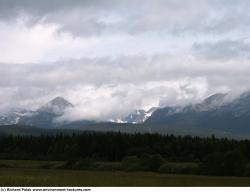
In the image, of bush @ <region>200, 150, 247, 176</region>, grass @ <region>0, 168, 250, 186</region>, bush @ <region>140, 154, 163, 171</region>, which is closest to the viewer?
grass @ <region>0, 168, 250, 186</region>

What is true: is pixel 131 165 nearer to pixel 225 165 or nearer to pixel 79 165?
pixel 79 165

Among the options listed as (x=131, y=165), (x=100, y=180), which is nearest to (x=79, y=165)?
(x=131, y=165)

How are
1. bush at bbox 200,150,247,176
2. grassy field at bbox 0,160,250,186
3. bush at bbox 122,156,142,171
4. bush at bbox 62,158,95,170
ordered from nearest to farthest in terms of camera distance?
grassy field at bbox 0,160,250,186, bush at bbox 200,150,247,176, bush at bbox 122,156,142,171, bush at bbox 62,158,95,170

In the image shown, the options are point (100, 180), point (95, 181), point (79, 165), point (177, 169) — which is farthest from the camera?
point (79, 165)

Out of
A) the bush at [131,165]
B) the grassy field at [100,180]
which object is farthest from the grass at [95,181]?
the bush at [131,165]

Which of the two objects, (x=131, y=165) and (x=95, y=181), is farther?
(x=131, y=165)

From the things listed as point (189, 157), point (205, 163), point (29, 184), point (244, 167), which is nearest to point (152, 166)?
point (205, 163)

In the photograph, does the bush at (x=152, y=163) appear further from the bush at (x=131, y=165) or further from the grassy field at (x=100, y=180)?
the grassy field at (x=100, y=180)

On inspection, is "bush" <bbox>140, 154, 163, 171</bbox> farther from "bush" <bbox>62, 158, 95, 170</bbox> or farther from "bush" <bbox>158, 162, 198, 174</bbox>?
"bush" <bbox>62, 158, 95, 170</bbox>

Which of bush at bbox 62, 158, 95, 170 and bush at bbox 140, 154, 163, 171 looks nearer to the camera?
bush at bbox 140, 154, 163, 171

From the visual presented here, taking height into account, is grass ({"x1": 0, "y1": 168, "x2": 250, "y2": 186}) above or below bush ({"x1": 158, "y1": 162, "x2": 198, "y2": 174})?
above

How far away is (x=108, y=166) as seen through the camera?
518 ft

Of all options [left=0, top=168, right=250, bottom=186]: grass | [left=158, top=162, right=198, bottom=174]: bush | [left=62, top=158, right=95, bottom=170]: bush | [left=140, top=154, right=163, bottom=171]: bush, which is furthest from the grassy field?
[left=62, top=158, right=95, bottom=170]: bush

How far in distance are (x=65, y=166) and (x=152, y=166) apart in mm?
25027
